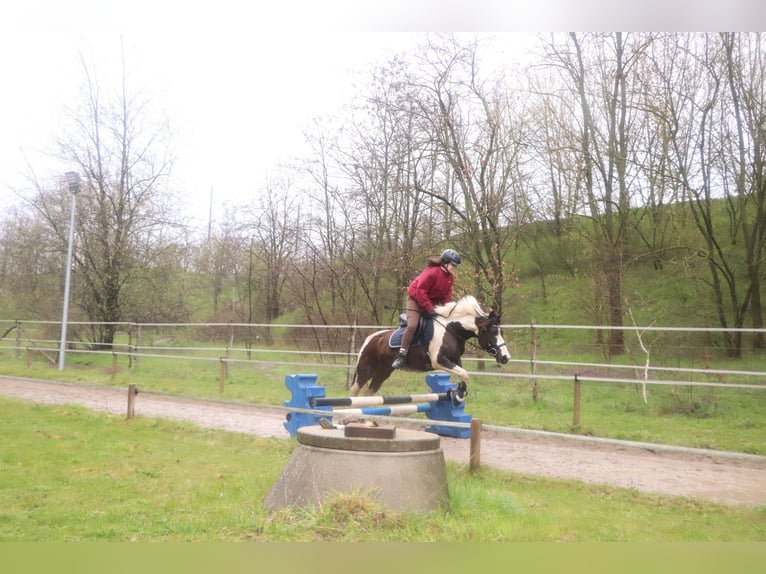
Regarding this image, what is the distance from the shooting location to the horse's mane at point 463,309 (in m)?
5.48

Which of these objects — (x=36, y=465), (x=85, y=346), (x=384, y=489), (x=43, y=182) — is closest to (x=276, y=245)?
(x=85, y=346)

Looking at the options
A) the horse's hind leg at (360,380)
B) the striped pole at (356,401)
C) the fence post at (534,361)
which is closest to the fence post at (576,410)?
the fence post at (534,361)

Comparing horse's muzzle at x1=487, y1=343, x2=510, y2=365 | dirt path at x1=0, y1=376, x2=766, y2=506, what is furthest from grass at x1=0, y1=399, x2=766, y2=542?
horse's muzzle at x1=487, y1=343, x2=510, y2=365

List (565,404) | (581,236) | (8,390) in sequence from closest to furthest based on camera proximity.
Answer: (565,404), (8,390), (581,236)

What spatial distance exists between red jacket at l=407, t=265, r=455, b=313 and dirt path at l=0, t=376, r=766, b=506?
3.75 feet

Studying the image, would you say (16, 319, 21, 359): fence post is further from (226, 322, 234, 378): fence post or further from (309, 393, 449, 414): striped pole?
(309, 393, 449, 414): striped pole

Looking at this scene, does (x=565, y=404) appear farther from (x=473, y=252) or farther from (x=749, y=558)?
(x=749, y=558)

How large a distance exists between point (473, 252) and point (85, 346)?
783 centimetres

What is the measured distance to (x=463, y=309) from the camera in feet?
18.1

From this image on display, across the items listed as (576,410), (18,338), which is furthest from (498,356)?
(18,338)

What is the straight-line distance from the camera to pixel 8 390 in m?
8.95

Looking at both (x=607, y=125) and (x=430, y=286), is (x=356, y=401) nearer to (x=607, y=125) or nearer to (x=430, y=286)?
(x=430, y=286)

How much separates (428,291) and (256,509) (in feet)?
8.84

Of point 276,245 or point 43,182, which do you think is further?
point 43,182
